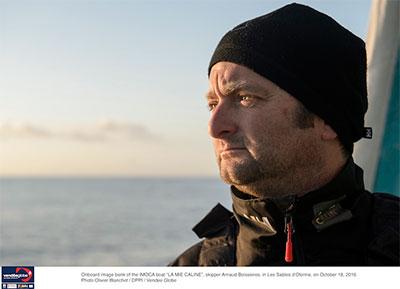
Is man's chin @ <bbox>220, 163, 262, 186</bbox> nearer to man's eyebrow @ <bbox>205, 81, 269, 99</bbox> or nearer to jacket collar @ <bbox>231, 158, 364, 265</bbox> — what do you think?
jacket collar @ <bbox>231, 158, 364, 265</bbox>

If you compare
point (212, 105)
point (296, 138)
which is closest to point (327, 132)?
point (296, 138)

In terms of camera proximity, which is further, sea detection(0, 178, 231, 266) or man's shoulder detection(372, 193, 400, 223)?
sea detection(0, 178, 231, 266)

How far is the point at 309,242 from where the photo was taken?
50.9 inches

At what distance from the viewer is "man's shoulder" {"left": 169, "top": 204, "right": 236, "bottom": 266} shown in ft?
4.53

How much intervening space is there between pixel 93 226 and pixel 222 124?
13.7m

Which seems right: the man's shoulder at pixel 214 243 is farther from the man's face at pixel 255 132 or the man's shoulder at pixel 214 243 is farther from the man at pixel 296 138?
the man's face at pixel 255 132

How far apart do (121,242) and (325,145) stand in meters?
8.57

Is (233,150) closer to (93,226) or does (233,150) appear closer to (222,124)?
(222,124)

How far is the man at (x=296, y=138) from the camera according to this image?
1.26 m

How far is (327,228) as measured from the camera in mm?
1283

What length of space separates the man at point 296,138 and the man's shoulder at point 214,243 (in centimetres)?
7
